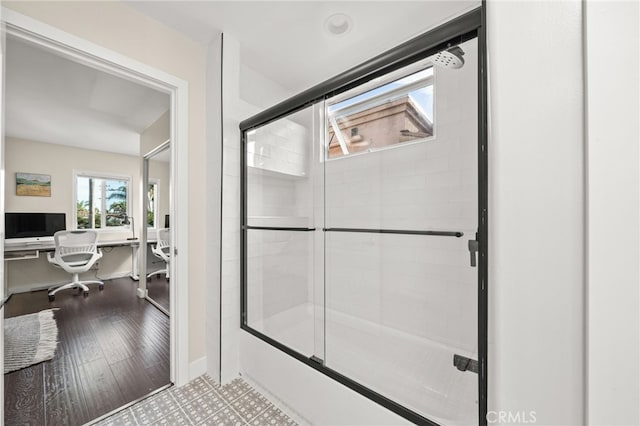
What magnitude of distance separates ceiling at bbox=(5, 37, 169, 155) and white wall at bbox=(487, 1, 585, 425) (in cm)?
278

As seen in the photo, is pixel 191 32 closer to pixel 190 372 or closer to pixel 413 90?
pixel 413 90

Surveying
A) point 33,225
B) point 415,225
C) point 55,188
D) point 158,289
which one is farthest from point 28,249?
point 415,225

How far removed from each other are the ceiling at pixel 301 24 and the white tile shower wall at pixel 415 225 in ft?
1.63

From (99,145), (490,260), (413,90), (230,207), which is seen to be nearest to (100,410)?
(230,207)

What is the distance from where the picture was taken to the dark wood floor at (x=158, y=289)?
3.39m

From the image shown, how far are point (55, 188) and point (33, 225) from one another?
0.67 meters

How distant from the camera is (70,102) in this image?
3.02 m

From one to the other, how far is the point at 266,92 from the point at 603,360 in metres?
2.63

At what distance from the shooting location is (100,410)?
1.57m

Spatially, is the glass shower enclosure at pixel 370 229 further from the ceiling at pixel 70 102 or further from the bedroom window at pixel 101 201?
the bedroom window at pixel 101 201

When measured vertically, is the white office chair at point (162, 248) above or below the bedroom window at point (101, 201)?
below

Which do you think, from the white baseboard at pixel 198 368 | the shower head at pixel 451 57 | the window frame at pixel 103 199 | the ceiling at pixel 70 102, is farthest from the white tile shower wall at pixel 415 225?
the window frame at pixel 103 199

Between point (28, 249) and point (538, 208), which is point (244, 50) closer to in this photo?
point (538, 208)

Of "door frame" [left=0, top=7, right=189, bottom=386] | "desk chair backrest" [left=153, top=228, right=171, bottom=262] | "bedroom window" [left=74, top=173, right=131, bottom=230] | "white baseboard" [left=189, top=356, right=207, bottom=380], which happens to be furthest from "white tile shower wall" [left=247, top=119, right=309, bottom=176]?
"bedroom window" [left=74, top=173, right=131, bottom=230]
